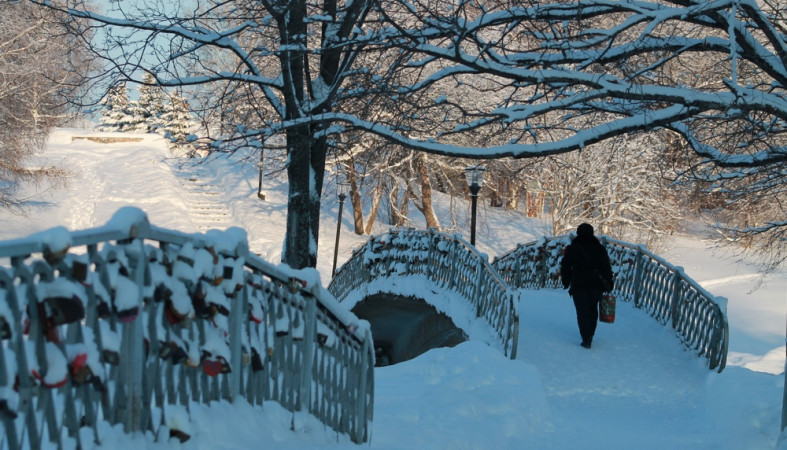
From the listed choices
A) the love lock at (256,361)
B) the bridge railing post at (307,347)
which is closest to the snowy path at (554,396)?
the bridge railing post at (307,347)

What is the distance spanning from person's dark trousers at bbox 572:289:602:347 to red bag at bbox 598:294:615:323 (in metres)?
0.83

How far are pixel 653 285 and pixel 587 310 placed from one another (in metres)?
2.53

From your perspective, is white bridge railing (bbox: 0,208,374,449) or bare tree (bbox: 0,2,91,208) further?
bare tree (bbox: 0,2,91,208)

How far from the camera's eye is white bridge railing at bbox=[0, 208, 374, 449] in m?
2.40

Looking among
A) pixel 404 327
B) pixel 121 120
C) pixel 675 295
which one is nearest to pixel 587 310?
pixel 675 295

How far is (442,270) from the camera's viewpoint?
13398mm

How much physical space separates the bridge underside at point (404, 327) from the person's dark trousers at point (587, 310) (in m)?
1.89

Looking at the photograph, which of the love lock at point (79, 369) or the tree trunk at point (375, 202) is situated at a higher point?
the love lock at point (79, 369)

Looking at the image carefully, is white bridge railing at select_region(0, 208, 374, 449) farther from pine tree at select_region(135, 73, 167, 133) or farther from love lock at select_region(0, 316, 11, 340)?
pine tree at select_region(135, 73, 167, 133)

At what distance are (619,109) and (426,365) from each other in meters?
3.78

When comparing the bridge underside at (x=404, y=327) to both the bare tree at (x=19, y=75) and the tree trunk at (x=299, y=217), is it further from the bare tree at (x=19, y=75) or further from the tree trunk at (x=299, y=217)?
the bare tree at (x=19, y=75)

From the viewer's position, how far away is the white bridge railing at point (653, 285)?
31.7ft

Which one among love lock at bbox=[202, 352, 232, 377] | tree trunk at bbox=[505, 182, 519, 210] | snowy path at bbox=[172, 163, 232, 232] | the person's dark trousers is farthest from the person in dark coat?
tree trunk at bbox=[505, 182, 519, 210]

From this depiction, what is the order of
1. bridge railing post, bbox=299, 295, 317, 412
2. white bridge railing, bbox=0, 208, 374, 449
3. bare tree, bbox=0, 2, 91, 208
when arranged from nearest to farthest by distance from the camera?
white bridge railing, bbox=0, 208, 374, 449 < bridge railing post, bbox=299, 295, 317, 412 < bare tree, bbox=0, 2, 91, 208
